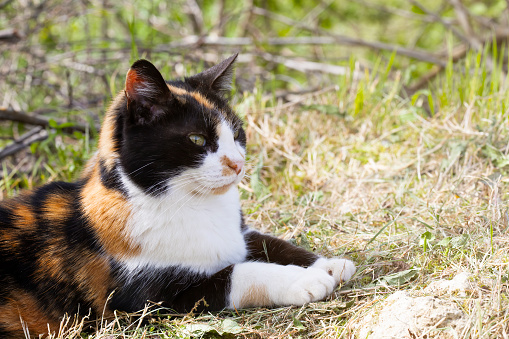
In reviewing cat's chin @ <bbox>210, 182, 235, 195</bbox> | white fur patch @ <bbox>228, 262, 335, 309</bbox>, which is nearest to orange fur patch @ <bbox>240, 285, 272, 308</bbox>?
white fur patch @ <bbox>228, 262, 335, 309</bbox>

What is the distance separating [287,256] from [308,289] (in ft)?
1.19

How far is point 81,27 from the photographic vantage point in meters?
6.36

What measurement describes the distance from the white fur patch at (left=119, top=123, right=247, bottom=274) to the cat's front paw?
33 cm

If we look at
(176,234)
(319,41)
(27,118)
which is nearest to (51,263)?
(176,234)

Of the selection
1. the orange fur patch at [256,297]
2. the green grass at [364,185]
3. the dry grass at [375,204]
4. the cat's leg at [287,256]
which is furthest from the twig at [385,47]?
the orange fur patch at [256,297]

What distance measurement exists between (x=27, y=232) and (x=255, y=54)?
11.9 ft

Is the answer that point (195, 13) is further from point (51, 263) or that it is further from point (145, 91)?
point (51, 263)

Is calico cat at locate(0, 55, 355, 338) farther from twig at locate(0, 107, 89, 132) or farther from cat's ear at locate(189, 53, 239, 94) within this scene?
twig at locate(0, 107, 89, 132)

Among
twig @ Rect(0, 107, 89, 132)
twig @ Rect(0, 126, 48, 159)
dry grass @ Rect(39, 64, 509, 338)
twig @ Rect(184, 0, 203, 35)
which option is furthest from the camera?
twig @ Rect(184, 0, 203, 35)

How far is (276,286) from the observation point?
1.69 m

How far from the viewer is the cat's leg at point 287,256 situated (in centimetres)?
183

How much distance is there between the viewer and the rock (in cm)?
137

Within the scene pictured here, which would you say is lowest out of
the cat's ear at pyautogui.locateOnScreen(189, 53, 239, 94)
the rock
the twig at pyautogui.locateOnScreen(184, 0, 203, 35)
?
the rock

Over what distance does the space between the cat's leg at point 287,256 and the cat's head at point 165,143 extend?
42cm
